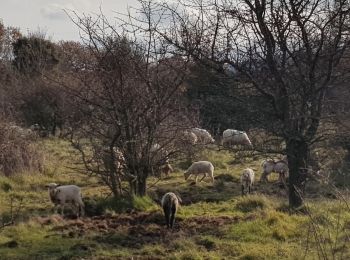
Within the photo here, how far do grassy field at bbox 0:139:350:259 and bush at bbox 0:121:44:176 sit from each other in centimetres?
105

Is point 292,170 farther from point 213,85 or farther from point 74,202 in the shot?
point 74,202

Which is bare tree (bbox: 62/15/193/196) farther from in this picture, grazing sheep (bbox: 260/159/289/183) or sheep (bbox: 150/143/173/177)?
grazing sheep (bbox: 260/159/289/183)

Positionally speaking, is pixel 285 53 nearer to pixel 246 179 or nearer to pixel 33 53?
pixel 246 179

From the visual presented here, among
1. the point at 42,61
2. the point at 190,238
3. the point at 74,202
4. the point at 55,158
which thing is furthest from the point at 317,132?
the point at 42,61

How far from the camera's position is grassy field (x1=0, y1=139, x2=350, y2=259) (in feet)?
27.3

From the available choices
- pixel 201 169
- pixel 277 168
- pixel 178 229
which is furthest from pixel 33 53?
pixel 178 229

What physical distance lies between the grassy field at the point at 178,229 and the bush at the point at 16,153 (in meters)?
1.05

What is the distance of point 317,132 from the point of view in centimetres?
1154

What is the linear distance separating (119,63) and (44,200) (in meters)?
3.74

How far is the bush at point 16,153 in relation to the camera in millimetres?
15852

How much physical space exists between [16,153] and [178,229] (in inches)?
295

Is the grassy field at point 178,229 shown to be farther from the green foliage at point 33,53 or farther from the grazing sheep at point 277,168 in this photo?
the green foliage at point 33,53

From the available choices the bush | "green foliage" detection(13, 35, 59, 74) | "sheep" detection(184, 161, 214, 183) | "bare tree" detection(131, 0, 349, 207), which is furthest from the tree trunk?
"green foliage" detection(13, 35, 59, 74)

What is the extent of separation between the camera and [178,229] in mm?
10211
